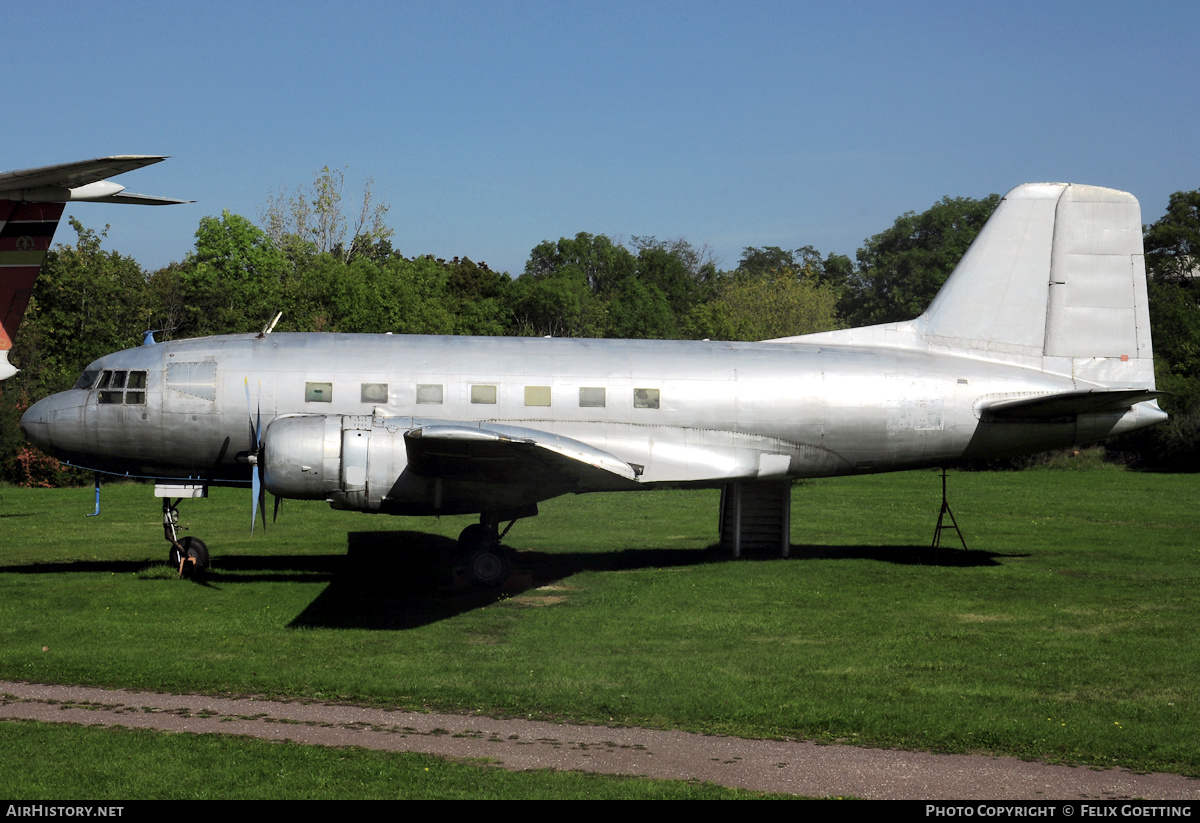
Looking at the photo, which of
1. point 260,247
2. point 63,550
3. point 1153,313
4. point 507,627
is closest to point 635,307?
point 260,247

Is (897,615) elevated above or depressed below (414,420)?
below

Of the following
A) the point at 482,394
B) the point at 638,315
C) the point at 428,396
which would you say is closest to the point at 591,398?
the point at 482,394

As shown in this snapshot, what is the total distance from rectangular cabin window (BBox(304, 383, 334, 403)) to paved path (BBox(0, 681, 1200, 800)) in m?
7.86

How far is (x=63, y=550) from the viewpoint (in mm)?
24188

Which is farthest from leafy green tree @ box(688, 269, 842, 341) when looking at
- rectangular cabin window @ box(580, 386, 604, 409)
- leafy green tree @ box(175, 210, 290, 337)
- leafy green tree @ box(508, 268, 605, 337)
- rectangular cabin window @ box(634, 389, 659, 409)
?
rectangular cabin window @ box(580, 386, 604, 409)

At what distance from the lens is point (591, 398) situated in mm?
19922

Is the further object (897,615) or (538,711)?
(897,615)

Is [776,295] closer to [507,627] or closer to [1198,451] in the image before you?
[1198,451]

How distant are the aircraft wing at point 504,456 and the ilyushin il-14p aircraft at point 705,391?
10 cm

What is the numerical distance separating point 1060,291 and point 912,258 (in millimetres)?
96756

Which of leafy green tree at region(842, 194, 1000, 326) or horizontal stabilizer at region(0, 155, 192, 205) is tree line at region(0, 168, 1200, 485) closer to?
leafy green tree at region(842, 194, 1000, 326)

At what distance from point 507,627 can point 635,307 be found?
81.9 meters

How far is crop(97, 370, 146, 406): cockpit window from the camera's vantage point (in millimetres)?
19828

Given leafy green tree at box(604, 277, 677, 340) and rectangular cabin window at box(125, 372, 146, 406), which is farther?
leafy green tree at box(604, 277, 677, 340)
